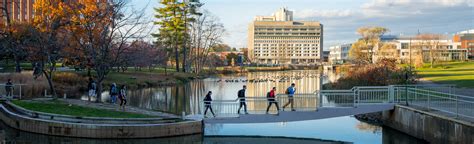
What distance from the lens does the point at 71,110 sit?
81.0 feet

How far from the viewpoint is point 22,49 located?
128 feet

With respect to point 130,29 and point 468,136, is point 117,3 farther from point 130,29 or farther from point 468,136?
point 468,136

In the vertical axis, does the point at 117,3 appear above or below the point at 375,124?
above

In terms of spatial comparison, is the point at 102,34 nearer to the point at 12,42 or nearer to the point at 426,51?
the point at 12,42

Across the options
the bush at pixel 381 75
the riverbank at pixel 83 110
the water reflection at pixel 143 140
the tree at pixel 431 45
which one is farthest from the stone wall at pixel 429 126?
the tree at pixel 431 45

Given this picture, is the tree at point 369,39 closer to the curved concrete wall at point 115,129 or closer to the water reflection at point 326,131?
the water reflection at point 326,131

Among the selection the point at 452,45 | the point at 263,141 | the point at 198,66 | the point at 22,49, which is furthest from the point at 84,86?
the point at 452,45

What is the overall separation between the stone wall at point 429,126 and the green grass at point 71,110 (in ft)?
41.0

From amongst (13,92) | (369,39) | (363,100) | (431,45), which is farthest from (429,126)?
(431,45)

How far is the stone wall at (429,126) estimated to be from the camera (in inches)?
693

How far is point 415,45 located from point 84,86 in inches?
3099

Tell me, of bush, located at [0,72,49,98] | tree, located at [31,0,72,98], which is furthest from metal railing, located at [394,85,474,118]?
tree, located at [31,0,72,98]

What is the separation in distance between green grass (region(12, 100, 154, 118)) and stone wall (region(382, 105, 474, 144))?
41.0ft

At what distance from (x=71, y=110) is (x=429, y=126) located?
17.2 meters
